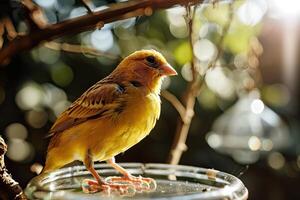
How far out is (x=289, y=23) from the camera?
181 inches

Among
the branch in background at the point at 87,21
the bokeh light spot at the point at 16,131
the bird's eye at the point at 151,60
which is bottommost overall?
the bokeh light spot at the point at 16,131

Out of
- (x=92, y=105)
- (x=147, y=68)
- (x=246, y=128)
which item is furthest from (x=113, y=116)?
(x=246, y=128)

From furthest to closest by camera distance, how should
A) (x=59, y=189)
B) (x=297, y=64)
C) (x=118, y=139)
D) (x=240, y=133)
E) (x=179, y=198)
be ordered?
(x=297, y=64) < (x=240, y=133) < (x=118, y=139) < (x=59, y=189) < (x=179, y=198)

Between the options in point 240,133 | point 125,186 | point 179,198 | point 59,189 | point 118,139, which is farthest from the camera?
point 240,133

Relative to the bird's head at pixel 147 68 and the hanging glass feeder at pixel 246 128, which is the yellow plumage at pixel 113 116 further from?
the hanging glass feeder at pixel 246 128

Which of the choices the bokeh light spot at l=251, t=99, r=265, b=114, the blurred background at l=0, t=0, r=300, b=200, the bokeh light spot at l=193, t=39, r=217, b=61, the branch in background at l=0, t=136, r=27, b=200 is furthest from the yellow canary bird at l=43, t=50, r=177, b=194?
the bokeh light spot at l=193, t=39, r=217, b=61

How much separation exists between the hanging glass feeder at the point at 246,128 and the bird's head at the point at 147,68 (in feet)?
2.90

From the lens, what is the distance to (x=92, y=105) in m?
1.91

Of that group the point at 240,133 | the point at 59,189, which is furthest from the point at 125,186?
the point at 240,133

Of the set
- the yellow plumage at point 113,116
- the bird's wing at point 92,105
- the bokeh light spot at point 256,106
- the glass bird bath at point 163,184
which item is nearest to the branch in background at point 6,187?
the glass bird bath at point 163,184

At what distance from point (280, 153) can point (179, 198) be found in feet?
10.4

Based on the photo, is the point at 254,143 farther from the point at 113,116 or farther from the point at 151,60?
the point at 113,116

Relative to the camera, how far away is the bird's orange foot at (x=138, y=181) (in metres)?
1.55

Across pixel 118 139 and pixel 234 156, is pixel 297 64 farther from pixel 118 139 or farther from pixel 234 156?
pixel 118 139
